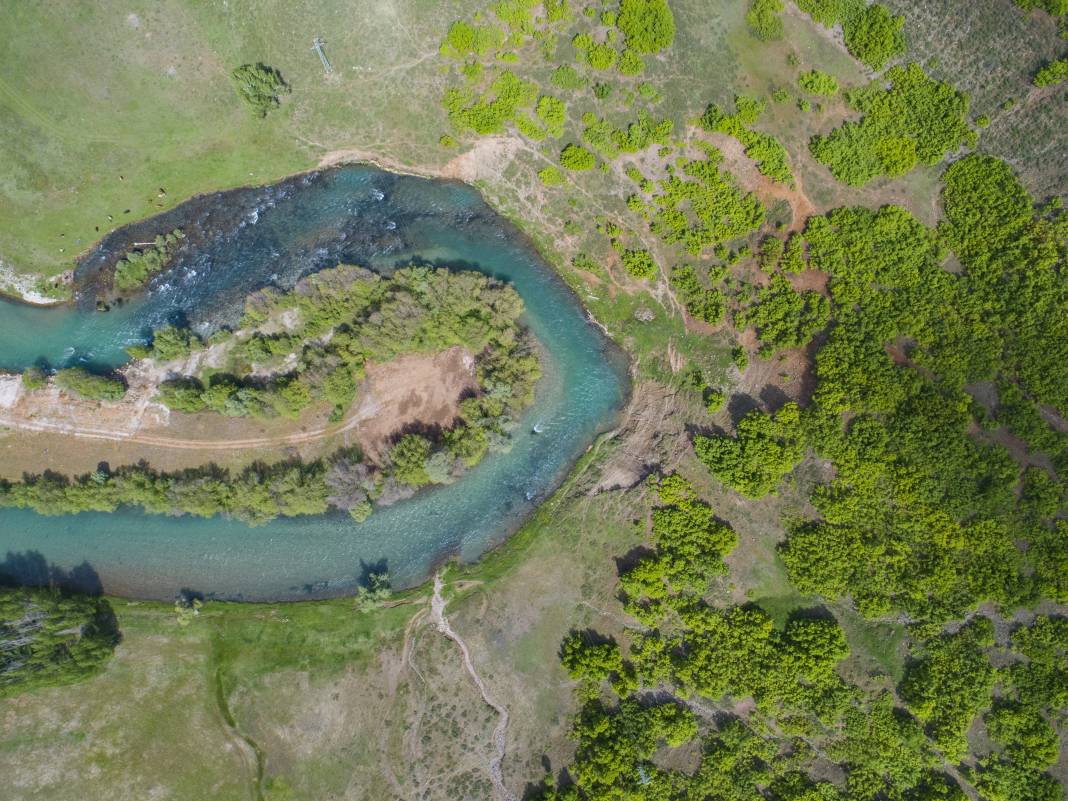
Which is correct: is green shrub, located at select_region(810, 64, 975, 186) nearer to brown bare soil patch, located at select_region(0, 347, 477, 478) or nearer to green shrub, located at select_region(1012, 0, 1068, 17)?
green shrub, located at select_region(1012, 0, 1068, 17)

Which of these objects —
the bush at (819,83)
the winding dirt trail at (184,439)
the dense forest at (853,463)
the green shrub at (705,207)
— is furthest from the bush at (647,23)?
the winding dirt trail at (184,439)

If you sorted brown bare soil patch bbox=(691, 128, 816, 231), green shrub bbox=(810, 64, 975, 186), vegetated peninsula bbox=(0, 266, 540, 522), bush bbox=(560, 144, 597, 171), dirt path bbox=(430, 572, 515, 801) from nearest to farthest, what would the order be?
1. dirt path bbox=(430, 572, 515, 801)
2. vegetated peninsula bbox=(0, 266, 540, 522)
3. green shrub bbox=(810, 64, 975, 186)
4. bush bbox=(560, 144, 597, 171)
5. brown bare soil patch bbox=(691, 128, 816, 231)

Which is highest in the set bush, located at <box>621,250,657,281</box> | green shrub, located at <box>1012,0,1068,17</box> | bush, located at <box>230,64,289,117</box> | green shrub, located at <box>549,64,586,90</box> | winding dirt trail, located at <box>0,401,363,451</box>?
green shrub, located at <box>1012,0,1068,17</box>

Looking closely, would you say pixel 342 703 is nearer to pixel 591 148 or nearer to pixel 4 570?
pixel 4 570

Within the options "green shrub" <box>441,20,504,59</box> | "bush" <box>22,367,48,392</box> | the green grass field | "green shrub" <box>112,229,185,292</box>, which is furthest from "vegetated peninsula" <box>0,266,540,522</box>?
"green shrub" <box>441,20,504,59</box>

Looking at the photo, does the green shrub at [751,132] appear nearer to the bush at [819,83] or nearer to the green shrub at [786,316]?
the bush at [819,83]

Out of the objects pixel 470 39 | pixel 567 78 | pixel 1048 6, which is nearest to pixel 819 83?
pixel 1048 6
